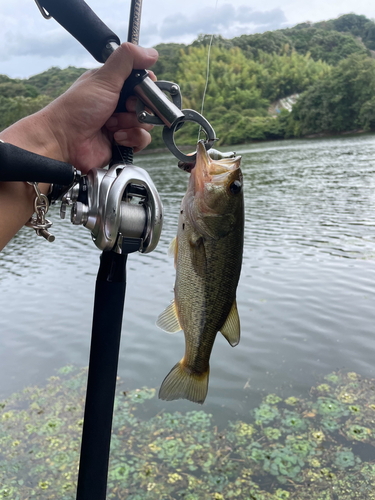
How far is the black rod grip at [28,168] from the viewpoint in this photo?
1317 mm

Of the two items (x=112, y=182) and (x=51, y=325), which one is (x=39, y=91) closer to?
(x=51, y=325)

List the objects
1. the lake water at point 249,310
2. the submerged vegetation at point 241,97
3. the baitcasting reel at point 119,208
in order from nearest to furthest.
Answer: the baitcasting reel at point 119,208 < the lake water at point 249,310 < the submerged vegetation at point 241,97

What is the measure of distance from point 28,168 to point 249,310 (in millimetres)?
6925

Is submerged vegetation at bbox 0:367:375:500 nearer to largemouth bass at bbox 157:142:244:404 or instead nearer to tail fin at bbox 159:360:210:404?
tail fin at bbox 159:360:210:404

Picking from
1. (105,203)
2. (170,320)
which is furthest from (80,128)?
(170,320)

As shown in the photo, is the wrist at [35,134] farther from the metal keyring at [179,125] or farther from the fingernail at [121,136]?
the metal keyring at [179,125]

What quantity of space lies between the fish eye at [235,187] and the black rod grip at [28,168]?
2.01 feet

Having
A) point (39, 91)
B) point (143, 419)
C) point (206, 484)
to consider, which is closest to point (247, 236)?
point (143, 419)

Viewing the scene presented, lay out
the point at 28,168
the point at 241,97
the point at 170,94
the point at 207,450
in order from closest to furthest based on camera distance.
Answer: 1. the point at 28,168
2. the point at 170,94
3. the point at 207,450
4. the point at 241,97

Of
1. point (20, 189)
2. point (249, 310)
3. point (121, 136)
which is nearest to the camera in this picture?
point (20, 189)

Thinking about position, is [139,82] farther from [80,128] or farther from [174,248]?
[174,248]

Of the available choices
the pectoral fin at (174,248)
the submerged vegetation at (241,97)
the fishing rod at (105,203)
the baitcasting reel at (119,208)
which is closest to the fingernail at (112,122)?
the fishing rod at (105,203)

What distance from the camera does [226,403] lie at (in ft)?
17.4

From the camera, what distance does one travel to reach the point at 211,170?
5.47 ft
